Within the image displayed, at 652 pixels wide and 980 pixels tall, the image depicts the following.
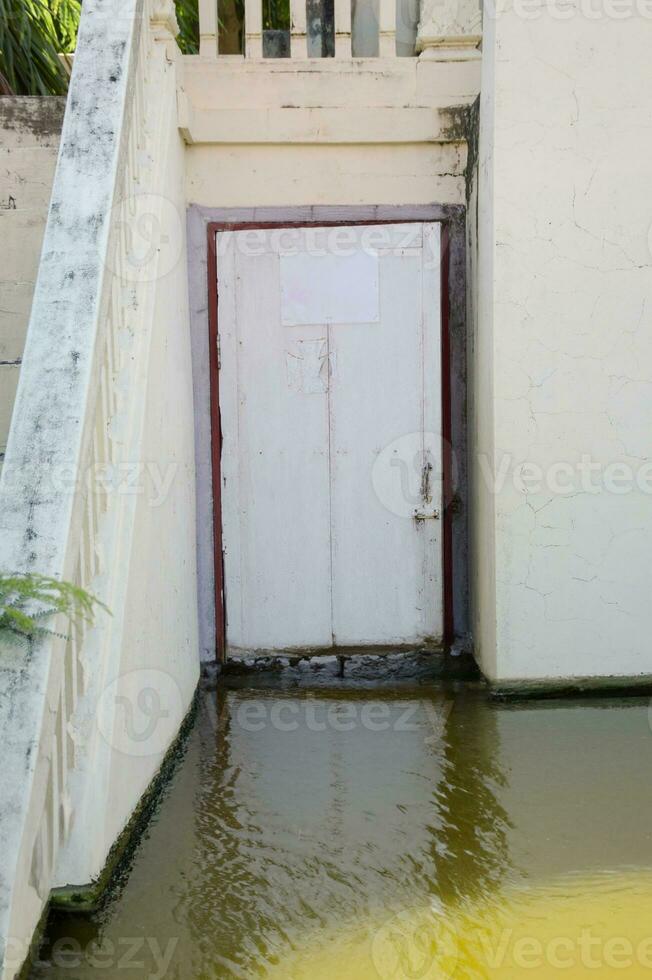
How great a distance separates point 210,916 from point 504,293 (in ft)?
9.36

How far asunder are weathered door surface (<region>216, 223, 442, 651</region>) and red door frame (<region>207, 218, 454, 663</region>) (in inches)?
1.3

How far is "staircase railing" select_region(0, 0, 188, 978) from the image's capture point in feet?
8.04

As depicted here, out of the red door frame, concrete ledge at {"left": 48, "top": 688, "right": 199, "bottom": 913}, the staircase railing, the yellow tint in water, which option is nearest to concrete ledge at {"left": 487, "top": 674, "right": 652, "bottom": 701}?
the red door frame

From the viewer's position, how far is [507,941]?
2.76 meters

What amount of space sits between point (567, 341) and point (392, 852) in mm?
2388

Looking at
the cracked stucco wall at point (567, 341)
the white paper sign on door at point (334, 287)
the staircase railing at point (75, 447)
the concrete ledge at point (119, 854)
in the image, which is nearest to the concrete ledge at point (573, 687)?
the cracked stucco wall at point (567, 341)

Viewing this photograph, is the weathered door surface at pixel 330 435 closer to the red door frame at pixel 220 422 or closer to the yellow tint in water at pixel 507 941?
the red door frame at pixel 220 422

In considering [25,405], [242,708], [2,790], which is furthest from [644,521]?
[2,790]

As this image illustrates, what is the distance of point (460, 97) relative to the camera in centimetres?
495

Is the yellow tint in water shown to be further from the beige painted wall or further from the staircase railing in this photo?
the beige painted wall

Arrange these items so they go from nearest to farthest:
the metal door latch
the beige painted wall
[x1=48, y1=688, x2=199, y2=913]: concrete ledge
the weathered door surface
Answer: [x1=48, y1=688, x2=199, y2=913]: concrete ledge
the beige painted wall
the weathered door surface
the metal door latch

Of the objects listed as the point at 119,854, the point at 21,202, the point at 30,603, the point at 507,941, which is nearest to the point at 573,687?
the point at 507,941

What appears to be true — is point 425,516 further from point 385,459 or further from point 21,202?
point 21,202

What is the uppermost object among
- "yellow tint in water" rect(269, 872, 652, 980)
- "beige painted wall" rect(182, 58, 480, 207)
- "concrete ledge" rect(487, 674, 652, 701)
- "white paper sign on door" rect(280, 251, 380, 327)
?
"beige painted wall" rect(182, 58, 480, 207)
